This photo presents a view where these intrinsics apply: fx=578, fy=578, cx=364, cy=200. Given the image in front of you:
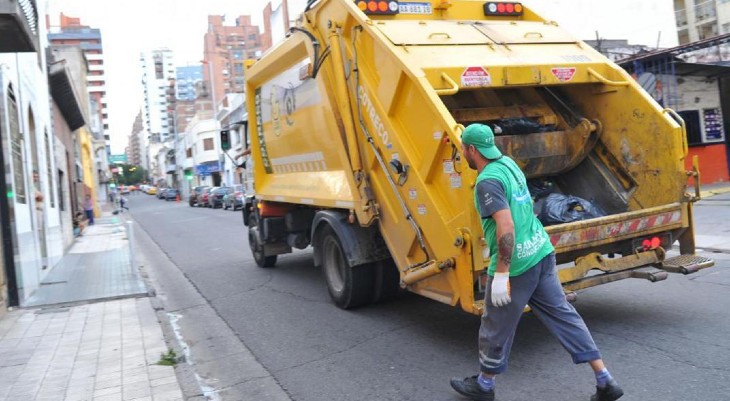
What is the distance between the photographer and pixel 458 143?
4.14m

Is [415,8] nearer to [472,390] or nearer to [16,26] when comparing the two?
[472,390]

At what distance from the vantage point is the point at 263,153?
904 cm

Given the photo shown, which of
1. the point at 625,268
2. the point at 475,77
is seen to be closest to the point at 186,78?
the point at 475,77

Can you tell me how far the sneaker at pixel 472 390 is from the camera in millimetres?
3676

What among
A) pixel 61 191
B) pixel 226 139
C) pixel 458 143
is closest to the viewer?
pixel 458 143

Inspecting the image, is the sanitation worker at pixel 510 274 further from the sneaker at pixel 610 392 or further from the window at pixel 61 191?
the window at pixel 61 191

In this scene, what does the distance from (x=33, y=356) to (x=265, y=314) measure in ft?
7.78

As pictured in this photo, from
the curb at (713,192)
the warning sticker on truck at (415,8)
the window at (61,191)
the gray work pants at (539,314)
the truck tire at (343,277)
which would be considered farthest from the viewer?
the window at (61,191)

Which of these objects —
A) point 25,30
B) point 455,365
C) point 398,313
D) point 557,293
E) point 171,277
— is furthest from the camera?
point 171,277

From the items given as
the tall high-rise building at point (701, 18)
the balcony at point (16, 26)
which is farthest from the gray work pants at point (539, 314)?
the tall high-rise building at point (701, 18)

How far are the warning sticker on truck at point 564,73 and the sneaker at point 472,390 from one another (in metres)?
2.94

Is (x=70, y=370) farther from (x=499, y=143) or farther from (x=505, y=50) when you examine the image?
(x=505, y=50)

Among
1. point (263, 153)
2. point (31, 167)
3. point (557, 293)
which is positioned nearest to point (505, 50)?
point (557, 293)

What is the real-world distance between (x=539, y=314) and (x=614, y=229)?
5.22ft
